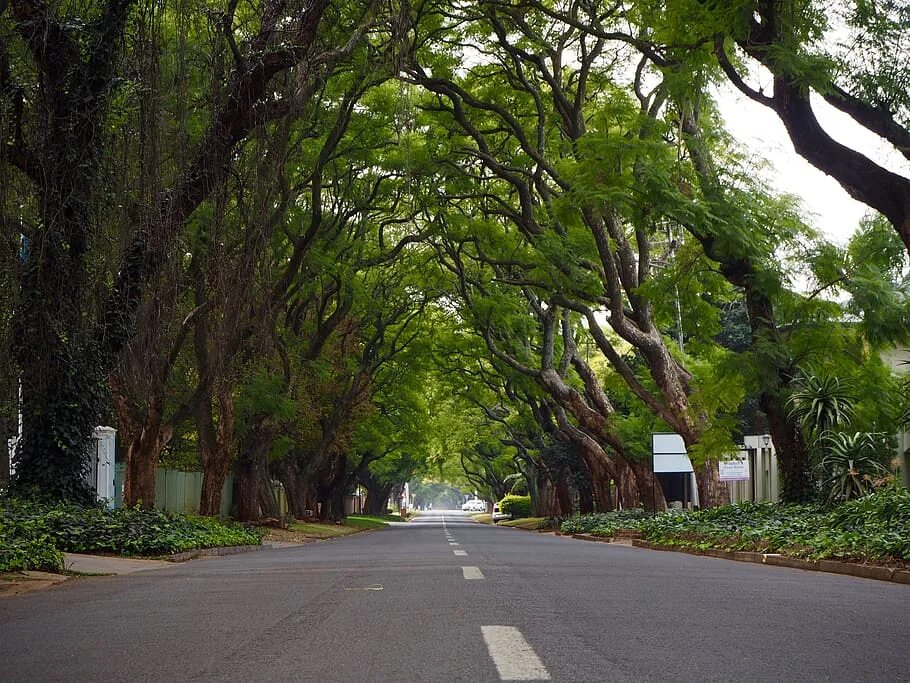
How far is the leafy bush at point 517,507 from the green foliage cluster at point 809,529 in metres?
52.6

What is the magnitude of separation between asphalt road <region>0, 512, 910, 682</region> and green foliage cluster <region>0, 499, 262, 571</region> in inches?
57.0

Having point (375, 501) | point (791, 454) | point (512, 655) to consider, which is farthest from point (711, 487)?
point (375, 501)

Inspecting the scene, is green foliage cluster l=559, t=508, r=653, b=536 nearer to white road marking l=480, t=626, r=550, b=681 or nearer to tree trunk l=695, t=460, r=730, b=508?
tree trunk l=695, t=460, r=730, b=508

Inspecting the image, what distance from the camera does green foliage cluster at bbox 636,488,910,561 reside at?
14.4 meters

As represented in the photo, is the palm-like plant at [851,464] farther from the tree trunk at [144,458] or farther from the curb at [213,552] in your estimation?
the tree trunk at [144,458]

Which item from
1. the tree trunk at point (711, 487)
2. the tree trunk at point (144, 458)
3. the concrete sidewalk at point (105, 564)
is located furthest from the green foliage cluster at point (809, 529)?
the tree trunk at point (144, 458)

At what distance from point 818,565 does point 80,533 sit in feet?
34.5

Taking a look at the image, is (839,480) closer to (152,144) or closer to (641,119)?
(641,119)

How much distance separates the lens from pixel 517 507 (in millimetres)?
78250

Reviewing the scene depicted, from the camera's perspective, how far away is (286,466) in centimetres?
4297

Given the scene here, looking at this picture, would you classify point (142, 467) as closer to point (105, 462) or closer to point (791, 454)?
point (105, 462)

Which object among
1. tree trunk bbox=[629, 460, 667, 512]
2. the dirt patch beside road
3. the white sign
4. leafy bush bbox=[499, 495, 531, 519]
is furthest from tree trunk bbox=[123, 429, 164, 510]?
leafy bush bbox=[499, 495, 531, 519]

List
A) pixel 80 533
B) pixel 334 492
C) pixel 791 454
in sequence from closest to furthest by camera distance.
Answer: pixel 80 533 → pixel 791 454 → pixel 334 492

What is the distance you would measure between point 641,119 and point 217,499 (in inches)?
617
